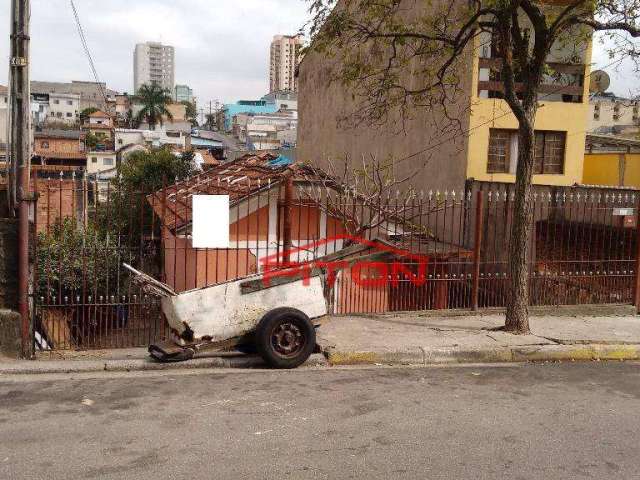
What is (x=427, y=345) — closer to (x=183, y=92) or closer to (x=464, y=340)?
(x=464, y=340)

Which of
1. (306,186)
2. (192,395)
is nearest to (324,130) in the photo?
(306,186)

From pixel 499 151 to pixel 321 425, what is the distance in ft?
41.8

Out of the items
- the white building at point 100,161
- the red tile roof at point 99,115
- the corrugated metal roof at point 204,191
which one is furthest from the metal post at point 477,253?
the red tile roof at point 99,115

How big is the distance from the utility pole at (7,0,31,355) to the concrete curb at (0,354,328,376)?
0.54 metres

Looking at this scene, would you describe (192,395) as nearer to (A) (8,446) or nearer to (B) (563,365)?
(A) (8,446)

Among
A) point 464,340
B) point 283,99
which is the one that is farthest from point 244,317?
point 283,99

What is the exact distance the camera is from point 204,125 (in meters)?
128

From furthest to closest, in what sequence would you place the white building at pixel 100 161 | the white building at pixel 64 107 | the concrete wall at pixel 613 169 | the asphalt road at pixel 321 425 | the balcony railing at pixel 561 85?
the white building at pixel 64 107
the white building at pixel 100 161
the concrete wall at pixel 613 169
the balcony railing at pixel 561 85
the asphalt road at pixel 321 425

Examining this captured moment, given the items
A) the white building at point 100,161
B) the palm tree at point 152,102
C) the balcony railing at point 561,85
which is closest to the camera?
the balcony railing at point 561,85

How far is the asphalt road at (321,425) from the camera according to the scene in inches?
167

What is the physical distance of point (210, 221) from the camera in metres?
7.97

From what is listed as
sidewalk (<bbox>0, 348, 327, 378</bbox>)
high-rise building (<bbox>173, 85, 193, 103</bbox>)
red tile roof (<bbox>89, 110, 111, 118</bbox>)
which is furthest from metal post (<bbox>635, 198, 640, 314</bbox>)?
high-rise building (<bbox>173, 85, 193, 103</bbox>)

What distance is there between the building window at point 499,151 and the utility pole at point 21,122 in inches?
476
